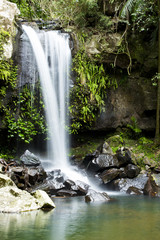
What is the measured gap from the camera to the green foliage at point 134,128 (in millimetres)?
12643

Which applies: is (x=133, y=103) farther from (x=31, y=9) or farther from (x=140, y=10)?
(x=31, y=9)

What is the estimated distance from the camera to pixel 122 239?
10.0ft

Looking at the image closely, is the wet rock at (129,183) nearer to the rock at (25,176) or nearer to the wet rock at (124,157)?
the wet rock at (124,157)

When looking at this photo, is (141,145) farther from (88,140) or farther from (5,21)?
(5,21)

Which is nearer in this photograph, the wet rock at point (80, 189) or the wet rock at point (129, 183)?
the wet rock at point (80, 189)

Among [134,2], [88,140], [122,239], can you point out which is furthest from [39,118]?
[122,239]

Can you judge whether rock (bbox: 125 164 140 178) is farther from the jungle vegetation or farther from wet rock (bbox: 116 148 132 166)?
the jungle vegetation

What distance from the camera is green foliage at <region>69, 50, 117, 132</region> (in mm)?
11703

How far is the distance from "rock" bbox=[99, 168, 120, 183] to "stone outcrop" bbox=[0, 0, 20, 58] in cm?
586

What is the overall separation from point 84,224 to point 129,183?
5.13m

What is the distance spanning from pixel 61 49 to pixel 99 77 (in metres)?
2.32

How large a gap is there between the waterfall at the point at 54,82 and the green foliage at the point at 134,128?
11.4 feet

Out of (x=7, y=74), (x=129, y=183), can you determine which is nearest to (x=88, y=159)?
(x=129, y=183)

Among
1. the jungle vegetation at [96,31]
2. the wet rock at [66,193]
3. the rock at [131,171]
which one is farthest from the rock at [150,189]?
the jungle vegetation at [96,31]
